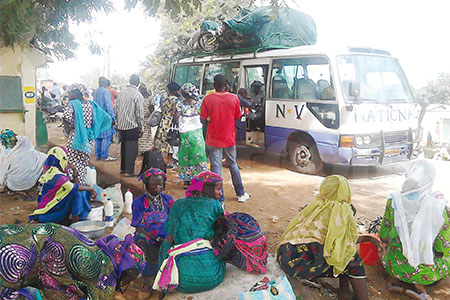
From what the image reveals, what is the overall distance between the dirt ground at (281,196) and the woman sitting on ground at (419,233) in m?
0.26

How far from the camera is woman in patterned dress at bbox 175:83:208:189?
552 centimetres

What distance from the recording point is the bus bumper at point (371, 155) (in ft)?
21.2

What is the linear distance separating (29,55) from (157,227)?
664cm

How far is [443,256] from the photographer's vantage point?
308 centimetres

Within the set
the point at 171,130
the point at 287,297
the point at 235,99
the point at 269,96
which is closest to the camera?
the point at 287,297

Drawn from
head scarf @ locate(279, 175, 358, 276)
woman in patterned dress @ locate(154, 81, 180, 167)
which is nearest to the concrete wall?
woman in patterned dress @ locate(154, 81, 180, 167)

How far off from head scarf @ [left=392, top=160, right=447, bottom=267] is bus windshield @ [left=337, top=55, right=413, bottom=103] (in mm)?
3653

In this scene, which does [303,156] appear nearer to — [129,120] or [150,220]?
[129,120]

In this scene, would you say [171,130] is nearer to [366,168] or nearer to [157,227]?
[157,227]

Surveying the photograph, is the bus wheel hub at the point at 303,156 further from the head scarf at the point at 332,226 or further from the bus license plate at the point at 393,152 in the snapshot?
the head scarf at the point at 332,226

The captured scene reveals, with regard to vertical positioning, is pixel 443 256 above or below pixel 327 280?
above

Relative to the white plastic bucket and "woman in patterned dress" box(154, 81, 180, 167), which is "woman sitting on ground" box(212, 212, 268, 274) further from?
"woman in patterned dress" box(154, 81, 180, 167)

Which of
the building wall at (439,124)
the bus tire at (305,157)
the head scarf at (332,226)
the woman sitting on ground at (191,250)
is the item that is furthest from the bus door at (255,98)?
the building wall at (439,124)

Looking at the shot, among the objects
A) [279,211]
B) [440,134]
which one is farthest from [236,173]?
[440,134]
